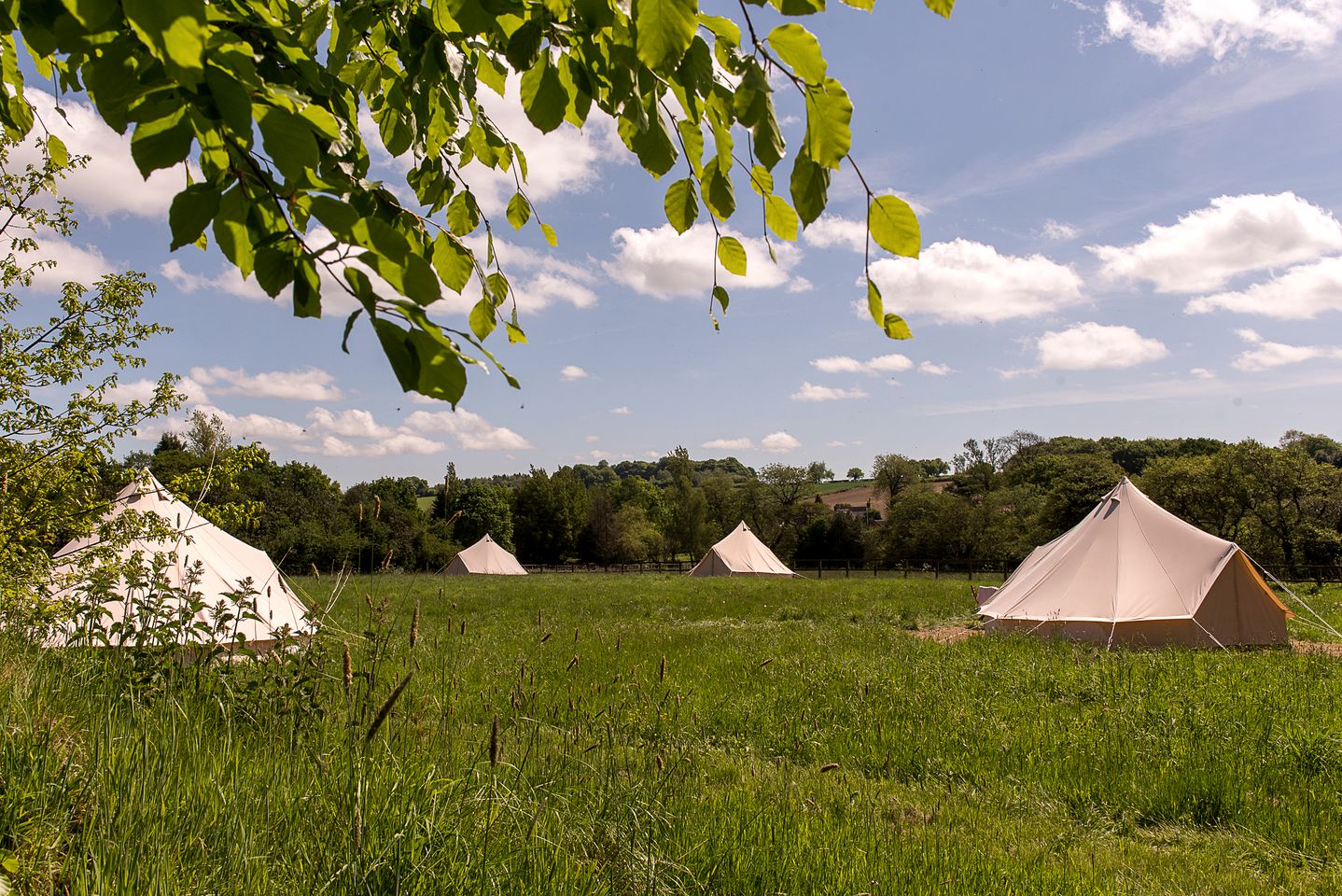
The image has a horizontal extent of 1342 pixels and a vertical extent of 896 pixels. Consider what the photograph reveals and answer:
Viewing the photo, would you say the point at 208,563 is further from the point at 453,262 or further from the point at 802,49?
the point at 802,49

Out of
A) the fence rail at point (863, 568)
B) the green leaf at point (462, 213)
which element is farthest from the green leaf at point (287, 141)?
the fence rail at point (863, 568)

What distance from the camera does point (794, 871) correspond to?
3086 millimetres

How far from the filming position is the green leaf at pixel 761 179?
66.0 inches

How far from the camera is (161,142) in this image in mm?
1196

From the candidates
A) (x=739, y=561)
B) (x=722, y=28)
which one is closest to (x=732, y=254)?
(x=722, y=28)

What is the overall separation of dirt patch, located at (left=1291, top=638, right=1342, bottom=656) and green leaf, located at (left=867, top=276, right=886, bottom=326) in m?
11.8

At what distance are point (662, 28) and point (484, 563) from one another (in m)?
42.8

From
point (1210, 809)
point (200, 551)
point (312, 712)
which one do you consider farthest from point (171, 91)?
point (200, 551)

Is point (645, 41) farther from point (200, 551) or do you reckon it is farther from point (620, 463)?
point (620, 463)

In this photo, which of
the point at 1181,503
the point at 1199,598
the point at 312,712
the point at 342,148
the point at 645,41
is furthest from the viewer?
the point at 1181,503

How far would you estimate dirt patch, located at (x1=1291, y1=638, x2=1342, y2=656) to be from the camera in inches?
398

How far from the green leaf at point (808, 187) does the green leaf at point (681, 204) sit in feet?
1.35

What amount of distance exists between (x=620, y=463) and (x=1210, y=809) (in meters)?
161

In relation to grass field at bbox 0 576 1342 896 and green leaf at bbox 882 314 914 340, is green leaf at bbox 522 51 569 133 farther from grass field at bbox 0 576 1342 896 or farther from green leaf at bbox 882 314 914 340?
grass field at bbox 0 576 1342 896
